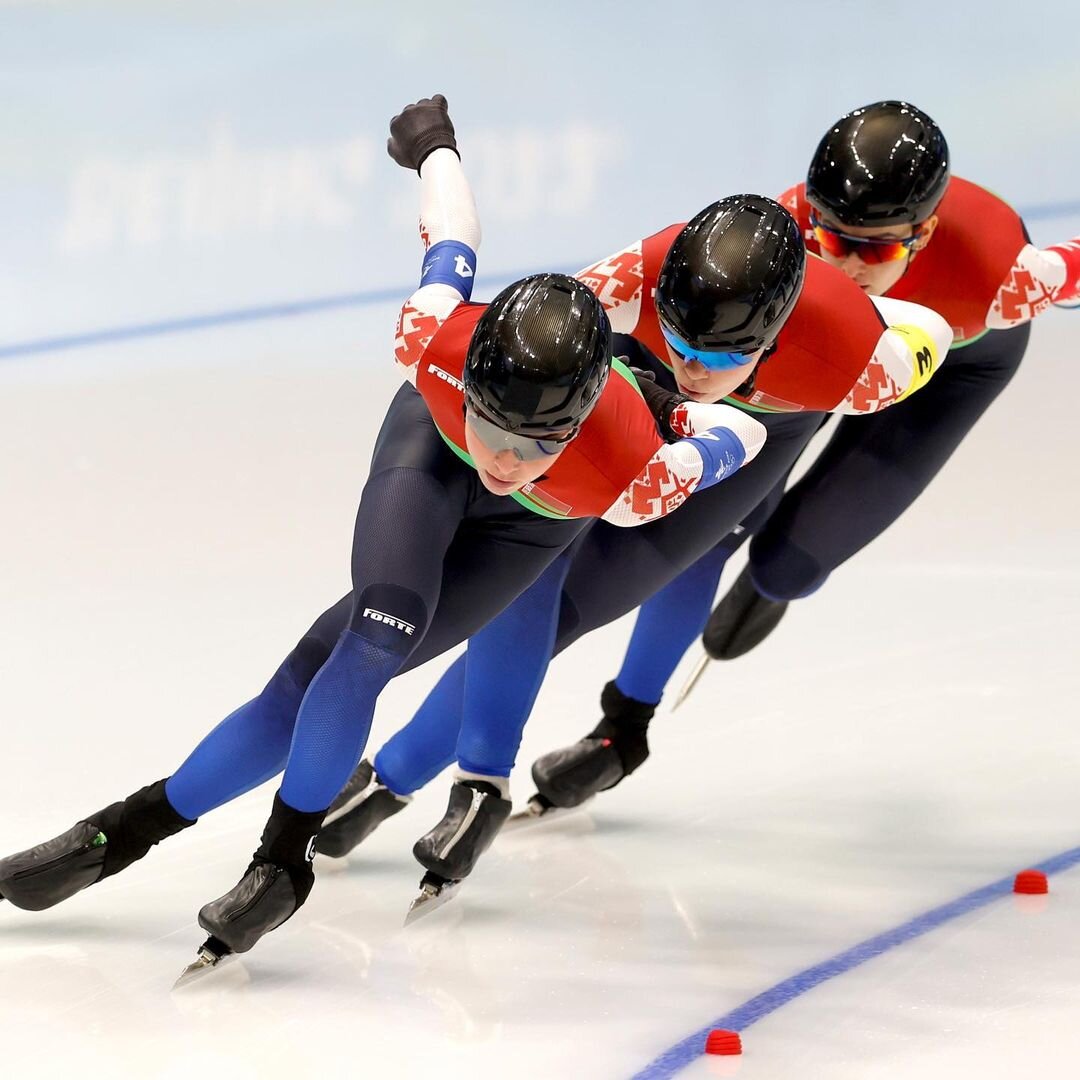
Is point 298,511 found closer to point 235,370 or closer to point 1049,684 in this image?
point 235,370

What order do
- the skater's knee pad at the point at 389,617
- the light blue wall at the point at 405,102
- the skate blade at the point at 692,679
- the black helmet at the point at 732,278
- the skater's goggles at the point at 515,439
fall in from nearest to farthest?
the skater's goggles at the point at 515,439 → the skater's knee pad at the point at 389,617 → the black helmet at the point at 732,278 → the skate blade at the point at 692,679 → the light blue wall at the point at 405,102

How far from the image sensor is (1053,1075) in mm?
2777

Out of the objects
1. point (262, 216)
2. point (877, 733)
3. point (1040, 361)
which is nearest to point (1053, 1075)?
point (877, 733)

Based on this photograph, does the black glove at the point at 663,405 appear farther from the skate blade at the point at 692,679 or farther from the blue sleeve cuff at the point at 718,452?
the skate blade at the point at 692,679

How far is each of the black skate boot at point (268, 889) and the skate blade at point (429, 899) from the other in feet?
1.47

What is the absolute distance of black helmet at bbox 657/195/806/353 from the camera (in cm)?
321

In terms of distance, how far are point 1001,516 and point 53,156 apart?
19.2ft

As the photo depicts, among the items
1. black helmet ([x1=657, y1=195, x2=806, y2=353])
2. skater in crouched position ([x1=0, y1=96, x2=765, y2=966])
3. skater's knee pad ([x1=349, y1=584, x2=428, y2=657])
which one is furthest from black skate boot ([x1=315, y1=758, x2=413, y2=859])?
black helmet ([x1=657, y1=195, x2=806, y2=353])

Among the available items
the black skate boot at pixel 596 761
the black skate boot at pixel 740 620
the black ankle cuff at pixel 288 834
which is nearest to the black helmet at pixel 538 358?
the black ankle cuff at pixel 288 834

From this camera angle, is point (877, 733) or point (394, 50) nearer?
point (877, 733)

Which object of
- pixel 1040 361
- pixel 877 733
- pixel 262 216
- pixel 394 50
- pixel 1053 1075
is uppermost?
pixel 394 50

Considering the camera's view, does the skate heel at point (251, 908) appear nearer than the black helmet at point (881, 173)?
Yes

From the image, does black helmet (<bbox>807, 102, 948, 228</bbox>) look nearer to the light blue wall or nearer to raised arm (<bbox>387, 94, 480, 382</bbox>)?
raised arm (<bbox>387, 94, 480, 382</bbox>)

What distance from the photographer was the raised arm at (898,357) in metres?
3.59
